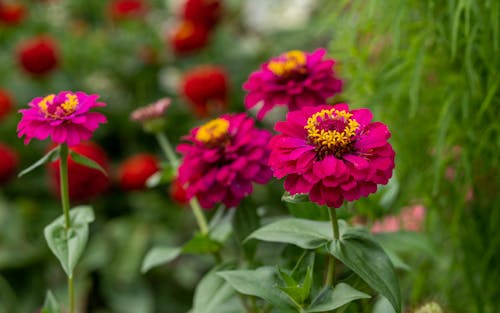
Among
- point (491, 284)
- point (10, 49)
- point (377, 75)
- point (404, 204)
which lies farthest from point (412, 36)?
point (10, 49)

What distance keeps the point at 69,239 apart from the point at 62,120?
0.34 feet

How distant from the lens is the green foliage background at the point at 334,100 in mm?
828

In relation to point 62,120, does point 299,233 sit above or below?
below

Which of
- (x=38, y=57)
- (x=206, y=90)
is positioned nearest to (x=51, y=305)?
(x=206, y=90)

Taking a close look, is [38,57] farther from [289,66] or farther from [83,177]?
[289,66]

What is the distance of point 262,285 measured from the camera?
0.58m

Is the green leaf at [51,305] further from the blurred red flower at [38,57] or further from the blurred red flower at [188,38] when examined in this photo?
the blurred red flower at [188,38]

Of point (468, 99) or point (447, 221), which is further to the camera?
point (447, 221)

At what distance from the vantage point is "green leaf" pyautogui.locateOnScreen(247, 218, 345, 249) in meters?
0.58

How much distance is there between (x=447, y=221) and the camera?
0.95 metres

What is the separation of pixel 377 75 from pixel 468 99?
110 mm

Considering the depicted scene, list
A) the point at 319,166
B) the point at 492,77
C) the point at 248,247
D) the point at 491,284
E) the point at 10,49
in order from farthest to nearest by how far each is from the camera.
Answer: the point at 10,49 → the point at 491,284 → the point at 492,77 → the point at 248,247 → the point at 319,166

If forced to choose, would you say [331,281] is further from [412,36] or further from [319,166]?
[412,36]

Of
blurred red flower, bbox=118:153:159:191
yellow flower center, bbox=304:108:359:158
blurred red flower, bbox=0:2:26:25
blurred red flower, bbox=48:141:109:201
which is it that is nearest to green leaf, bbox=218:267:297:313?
yellow flower center, bbox=304:108:359:158
